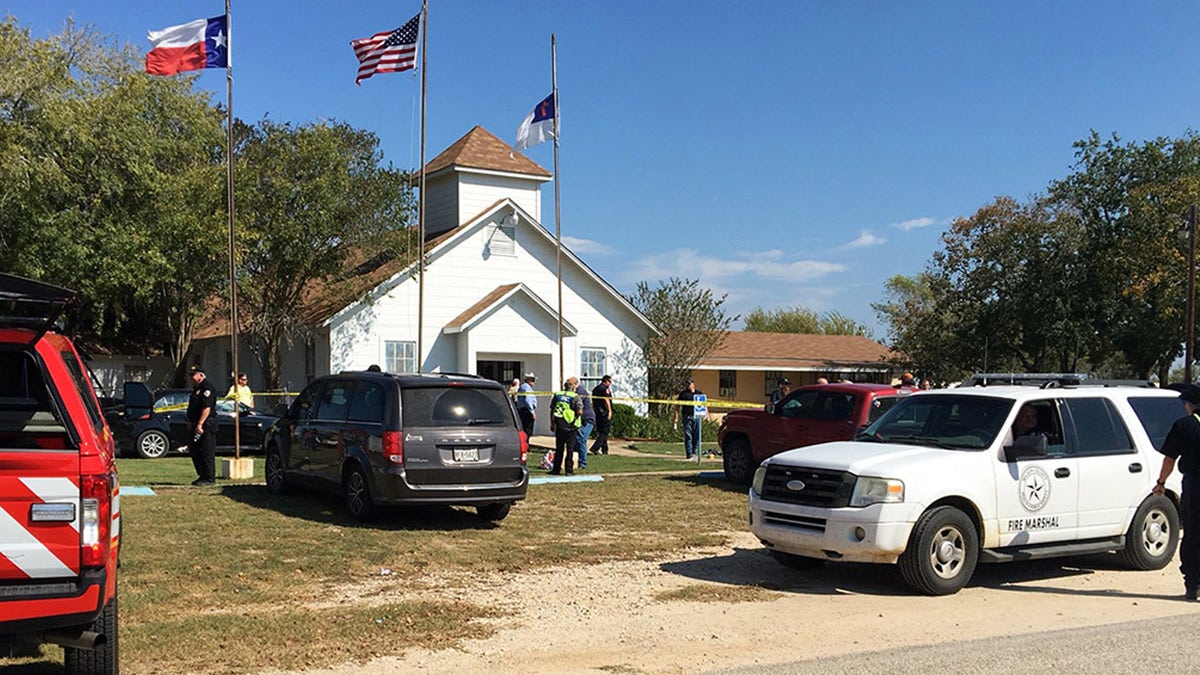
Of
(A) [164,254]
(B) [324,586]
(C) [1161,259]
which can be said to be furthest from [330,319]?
(C) [1161,259]

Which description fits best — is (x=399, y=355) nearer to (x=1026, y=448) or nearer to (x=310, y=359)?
(x=310, y=359)

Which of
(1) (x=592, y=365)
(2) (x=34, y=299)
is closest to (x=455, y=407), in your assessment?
(2) (x=34, y=299)

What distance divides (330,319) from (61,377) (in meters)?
23.1

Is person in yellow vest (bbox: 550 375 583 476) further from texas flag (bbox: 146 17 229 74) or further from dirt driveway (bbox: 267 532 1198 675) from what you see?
texas flag (bbox: 146 17 229 74)

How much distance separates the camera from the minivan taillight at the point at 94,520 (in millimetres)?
5246

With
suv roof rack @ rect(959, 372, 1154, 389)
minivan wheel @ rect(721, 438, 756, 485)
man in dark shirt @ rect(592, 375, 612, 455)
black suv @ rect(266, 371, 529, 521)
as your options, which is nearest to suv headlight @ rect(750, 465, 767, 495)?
suv roof rack @ rect(959, 372, 1154, 389)

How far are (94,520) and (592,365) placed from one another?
1080 inches

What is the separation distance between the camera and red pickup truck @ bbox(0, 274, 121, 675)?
5.09 metres

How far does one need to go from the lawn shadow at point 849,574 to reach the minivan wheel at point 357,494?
3.63 metres

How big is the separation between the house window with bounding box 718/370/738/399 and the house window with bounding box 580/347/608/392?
10862mm

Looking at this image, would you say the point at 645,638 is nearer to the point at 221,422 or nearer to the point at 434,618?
the point at 434,618

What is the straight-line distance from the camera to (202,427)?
1608cm

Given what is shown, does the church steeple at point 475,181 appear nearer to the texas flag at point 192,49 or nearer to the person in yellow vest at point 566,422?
the texas flag at point 192,49

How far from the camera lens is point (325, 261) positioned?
29.4 metres
